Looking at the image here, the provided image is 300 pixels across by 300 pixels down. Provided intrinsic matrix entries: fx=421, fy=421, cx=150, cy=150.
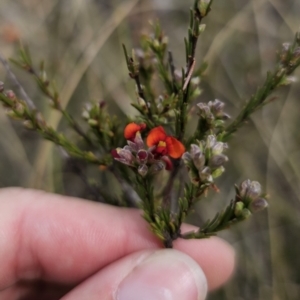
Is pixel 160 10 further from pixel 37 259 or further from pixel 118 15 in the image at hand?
pixel 37 259

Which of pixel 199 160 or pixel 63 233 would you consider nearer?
pixel 199 160

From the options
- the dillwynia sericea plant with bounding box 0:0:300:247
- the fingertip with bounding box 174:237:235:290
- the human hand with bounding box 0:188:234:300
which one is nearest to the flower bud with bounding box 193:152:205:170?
the dillwynia sericea plant with bounding box 0:0:300:247

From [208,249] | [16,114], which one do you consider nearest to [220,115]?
[16,114]

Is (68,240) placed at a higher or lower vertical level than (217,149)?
lower

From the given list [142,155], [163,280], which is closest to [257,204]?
[142,155]

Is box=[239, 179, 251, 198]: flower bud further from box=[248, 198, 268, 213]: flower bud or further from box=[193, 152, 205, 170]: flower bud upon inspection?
box=[193, 152, 205, 170]: flower bud

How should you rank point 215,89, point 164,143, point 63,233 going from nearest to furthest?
point 164,143, point 63,233, point 215,89

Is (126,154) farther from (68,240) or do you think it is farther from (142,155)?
(68,240)
